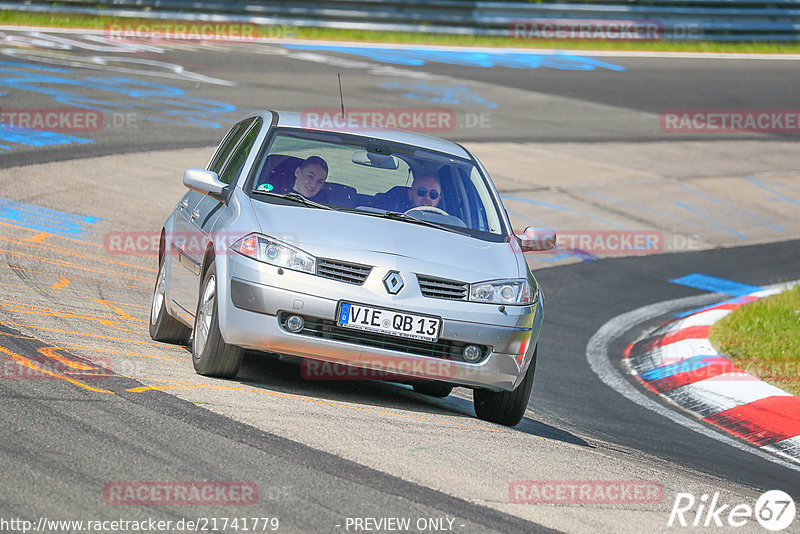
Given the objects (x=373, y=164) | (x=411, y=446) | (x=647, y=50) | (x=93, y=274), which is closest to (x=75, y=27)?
(x=647, y=50)

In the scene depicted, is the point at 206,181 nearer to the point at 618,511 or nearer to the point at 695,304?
the point at 618,511

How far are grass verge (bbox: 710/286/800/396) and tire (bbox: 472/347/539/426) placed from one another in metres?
2.85

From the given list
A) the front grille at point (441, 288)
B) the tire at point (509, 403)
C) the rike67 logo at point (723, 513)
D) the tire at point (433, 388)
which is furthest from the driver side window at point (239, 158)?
the rike67 logo at point (723, 513)

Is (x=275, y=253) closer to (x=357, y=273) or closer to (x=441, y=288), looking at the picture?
(x=357, y=273)

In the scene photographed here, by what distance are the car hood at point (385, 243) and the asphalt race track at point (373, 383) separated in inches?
31.7

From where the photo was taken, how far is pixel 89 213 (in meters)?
12.3

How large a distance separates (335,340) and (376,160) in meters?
1.65

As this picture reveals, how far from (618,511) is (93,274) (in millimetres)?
6005

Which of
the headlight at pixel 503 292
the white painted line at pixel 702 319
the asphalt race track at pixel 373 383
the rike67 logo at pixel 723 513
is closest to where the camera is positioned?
the asphalt race track at pixel 373 383

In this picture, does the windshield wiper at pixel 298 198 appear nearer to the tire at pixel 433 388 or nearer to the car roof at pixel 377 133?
the car roof at pixel 377 133

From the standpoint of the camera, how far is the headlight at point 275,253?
20.6 ft

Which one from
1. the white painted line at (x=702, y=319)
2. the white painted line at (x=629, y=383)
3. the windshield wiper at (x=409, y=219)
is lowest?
the white painted line at (x=629, y=383)

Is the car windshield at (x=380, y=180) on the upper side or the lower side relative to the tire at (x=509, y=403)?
upper

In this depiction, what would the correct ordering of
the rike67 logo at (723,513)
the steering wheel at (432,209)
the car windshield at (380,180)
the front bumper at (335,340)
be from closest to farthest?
the rike67 logo at (723,513) < the front bumper at (335,340) < the car windshield at (380,180) < the steering wheel at (432,209)
